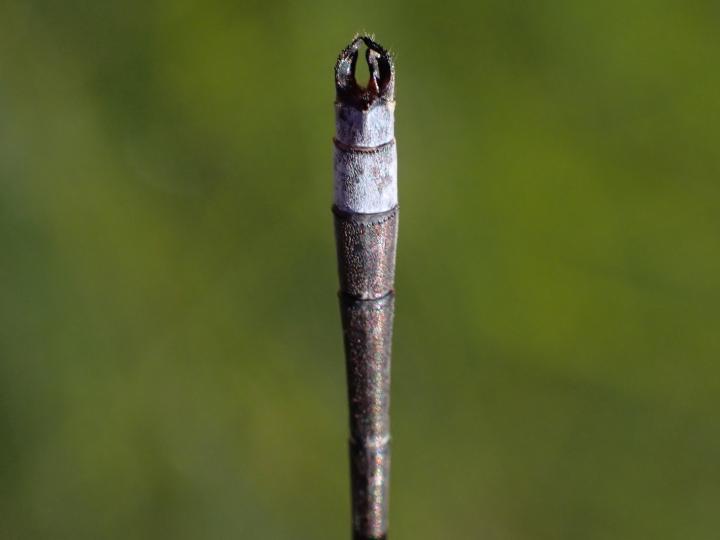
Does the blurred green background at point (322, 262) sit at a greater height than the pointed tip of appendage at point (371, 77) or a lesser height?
lesser

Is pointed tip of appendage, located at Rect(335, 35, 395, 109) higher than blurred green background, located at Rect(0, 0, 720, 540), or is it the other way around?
pointed tip of appendage, located at Rect(335, 35, 395, 109)

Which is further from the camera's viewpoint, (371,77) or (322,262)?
(322,262)

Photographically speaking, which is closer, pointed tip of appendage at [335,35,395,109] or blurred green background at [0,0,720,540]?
pointed tip of appendage at [335,35,395,109]

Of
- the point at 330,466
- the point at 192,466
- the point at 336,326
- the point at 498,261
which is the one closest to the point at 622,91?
the point at 498,261

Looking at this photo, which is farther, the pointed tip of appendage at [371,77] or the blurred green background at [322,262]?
the blurred green background at [322,262]

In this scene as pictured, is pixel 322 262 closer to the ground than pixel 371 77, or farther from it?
closer to the ground

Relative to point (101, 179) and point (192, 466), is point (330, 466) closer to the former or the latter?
point (192, 466)
